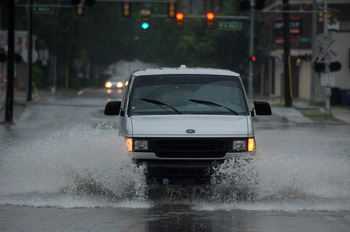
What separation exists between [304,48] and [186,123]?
1932 inches

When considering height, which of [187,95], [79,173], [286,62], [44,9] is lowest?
[79,173]

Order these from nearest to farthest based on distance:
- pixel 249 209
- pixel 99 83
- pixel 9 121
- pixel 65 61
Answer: pixel 249 209
pixel 9 121
pixel 65 61
pixel 99 83

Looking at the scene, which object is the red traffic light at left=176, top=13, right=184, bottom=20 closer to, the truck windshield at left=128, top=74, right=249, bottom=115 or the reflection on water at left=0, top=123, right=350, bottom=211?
the reflection on water at left=0, top=123, right=350, bottom=211

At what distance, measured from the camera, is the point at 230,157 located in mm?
10492

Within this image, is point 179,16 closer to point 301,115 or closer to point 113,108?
point 301,115

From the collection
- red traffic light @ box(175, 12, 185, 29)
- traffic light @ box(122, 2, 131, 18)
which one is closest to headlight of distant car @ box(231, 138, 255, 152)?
traffic light @ box(122, 2, 131, 18)

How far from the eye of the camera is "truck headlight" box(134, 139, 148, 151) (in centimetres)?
1041

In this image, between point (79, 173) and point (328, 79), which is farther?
point (328, 79)

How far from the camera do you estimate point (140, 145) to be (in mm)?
10430

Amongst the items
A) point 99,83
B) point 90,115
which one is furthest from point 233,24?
point 99,83

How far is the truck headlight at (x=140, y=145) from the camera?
10.4m

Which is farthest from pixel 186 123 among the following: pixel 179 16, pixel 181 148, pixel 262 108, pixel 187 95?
pixel 179 16

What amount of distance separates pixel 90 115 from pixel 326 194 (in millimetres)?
21413

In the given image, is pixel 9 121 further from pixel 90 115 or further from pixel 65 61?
pixel 65 61
